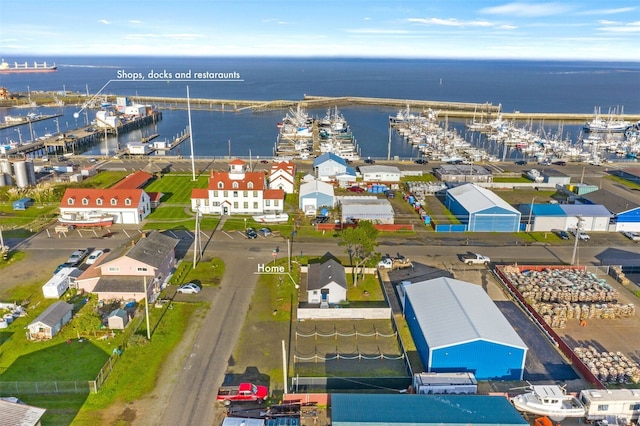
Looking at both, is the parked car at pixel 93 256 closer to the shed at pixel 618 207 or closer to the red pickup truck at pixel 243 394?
the red pickup truck at pixel 243 394

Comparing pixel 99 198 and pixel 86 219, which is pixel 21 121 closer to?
pixel 99 198

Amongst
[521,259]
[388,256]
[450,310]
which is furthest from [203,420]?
[521,259]

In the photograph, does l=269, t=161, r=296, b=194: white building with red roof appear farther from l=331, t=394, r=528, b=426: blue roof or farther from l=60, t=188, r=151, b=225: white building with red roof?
l=331, t=394, r=528, b=426: blue roof

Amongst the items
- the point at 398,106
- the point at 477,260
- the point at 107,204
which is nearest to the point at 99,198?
the point at 107,204

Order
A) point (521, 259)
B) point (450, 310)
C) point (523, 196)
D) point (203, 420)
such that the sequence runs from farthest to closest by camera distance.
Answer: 1. point (523, 196)
2. point (521, 259)
3. point (450, 310)
4. point (203, 420)

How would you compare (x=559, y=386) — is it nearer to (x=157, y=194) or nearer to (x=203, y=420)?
(x=203, y=420)

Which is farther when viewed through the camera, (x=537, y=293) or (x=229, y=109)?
(x=229, y=109)

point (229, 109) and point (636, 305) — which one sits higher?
point (229, 109)
